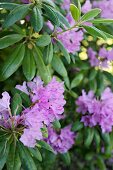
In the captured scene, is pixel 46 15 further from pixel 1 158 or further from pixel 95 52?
pixel 95 52

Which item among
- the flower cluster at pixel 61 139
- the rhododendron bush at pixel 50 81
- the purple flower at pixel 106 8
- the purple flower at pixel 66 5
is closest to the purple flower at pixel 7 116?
the rhododendron bush at pixel 50 81

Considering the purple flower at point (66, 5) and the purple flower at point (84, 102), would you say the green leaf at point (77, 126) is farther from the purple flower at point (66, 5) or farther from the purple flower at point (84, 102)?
the purple flower at point (66, 5)

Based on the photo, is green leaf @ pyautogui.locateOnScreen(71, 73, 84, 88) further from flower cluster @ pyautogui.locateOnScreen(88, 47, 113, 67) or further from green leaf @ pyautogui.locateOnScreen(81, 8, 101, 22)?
green leaf @ pyautogui.locateOnScreen(81, 8, 101, 22)

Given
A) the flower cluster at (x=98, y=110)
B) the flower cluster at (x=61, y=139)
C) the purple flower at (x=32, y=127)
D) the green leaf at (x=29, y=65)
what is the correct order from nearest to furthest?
the purple flower at (x=32, y=127), the green leaf at (x=29, y=65), the flower cluster at (x=98, y=110), the flower cluster at (x=61, y=139)

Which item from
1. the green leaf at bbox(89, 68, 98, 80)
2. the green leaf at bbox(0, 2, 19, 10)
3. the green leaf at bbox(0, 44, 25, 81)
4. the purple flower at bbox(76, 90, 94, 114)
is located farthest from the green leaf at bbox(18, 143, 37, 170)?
the green leaf at bbox(89, 68, 98, 80)

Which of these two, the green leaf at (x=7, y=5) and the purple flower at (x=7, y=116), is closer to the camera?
the purple flower at (x=7, y=116)

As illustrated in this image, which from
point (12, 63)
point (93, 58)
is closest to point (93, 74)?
point (93, 58)

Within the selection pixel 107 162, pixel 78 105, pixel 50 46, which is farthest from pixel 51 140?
pixel 107 162
